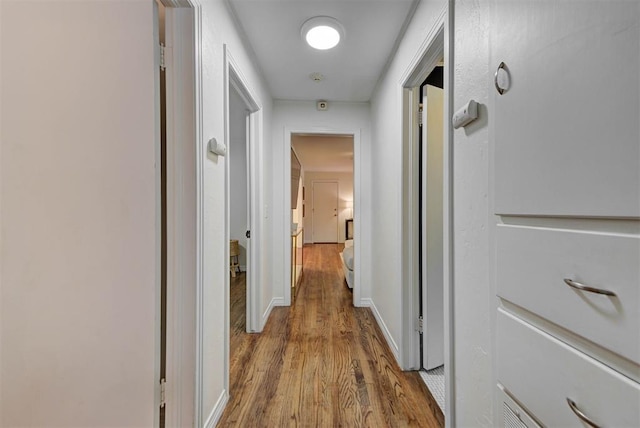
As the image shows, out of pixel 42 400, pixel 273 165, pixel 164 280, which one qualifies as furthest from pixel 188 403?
pixel 273 165

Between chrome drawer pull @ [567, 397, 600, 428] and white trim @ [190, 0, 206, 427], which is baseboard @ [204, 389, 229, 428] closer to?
white trim @ [190, 0, 206, 427]

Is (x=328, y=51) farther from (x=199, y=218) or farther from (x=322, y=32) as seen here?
(x=199, y=218)

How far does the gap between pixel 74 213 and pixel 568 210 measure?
117cm

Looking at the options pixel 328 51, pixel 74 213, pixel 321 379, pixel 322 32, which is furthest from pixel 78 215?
pixel 328 51

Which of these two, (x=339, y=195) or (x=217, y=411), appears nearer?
(x=217, y=411)

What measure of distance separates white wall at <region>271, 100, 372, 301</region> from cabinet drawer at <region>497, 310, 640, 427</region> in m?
2.19

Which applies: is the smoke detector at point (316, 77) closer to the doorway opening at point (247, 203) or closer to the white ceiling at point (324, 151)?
the doorway opening at point (247, 203)

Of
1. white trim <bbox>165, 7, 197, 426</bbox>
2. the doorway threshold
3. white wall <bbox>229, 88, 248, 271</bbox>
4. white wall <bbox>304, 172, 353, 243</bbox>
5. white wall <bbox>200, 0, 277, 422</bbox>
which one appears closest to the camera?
white trim <bbox>165, 7, 197, 426</bbox>

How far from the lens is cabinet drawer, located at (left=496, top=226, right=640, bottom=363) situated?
464 mm

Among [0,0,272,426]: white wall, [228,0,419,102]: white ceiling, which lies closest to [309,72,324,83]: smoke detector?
[228,0,419,102]: white ceiling

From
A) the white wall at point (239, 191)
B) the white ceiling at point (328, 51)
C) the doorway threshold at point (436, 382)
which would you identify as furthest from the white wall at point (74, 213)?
the white wall at point (239, 191)

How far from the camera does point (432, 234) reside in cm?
179

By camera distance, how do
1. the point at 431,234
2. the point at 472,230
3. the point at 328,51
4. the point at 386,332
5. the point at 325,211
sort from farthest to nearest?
1. the point at 325,211
2. the point at 386,332
3. the point at 328,51
4. the point at 431,234
5. the point at 472,230

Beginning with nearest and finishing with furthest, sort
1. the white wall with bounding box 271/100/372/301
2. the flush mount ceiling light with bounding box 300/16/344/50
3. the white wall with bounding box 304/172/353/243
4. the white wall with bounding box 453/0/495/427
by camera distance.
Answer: the white wall with bounding box 453/0/495/427 < the flush mount ceiling light with bounding box 300/16/344/50 < the white wall with bounding box 271/100/372/301 < the white wall with bounding box 304/172/353/243
